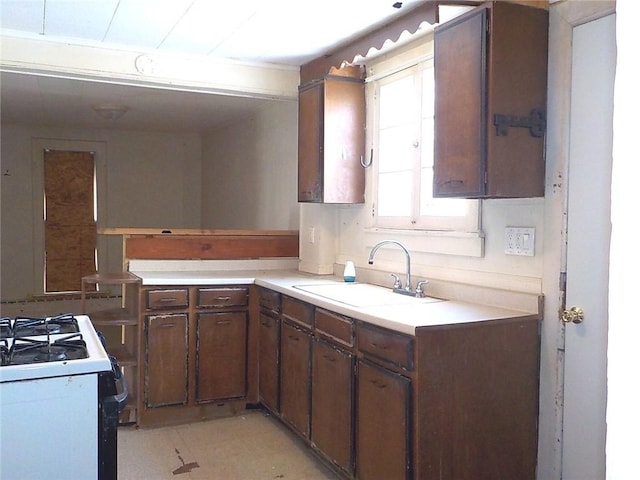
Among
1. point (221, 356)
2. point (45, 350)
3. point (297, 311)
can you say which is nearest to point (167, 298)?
point (221, 356)

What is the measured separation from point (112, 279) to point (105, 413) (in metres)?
1.94

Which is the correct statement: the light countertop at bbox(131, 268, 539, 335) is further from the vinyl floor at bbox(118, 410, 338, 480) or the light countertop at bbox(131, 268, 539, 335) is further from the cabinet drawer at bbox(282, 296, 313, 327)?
the vinyl floor at bbox(118, 410, 338, 480)

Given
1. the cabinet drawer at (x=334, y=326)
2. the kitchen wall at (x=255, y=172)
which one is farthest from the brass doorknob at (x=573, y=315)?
the kitchen wall at (x=255, y=172)

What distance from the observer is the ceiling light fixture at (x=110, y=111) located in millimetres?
5332

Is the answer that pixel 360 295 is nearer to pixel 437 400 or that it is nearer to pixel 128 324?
pixel 437 400

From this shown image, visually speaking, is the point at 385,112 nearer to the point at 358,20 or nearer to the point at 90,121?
the point at 358,20

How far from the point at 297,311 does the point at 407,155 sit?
41.0 inches

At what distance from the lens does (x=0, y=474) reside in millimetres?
1462

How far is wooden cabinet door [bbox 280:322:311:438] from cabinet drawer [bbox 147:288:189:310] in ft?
2.10

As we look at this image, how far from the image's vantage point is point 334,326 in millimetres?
2664

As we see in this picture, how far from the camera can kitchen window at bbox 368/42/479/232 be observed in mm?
2973

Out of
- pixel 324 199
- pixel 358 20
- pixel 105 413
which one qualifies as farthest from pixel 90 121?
pixel 105 413

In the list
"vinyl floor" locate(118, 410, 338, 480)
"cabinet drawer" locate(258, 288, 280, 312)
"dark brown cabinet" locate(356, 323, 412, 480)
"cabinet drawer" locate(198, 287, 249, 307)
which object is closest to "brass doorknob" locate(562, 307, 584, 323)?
"dark brown cabinet" locate(356, 323, 412, 480)

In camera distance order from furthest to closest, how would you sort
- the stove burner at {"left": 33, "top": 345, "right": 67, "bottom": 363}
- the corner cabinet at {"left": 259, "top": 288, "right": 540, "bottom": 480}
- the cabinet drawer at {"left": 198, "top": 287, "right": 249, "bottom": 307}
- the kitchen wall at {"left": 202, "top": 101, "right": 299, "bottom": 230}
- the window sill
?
the kitchen wall at {"left": 202, "top": 101, "right": 299, "bottom": 230}
the cabinet drawer at {"left": 198, "top": 287, "right": 249, "bottom": 307}
the window sill
the corner cabinet at {"left": 259, "top": 288, "right": 540, "bottom": 480}
the stove burner at {"left": 33, "top": 345, "right": 67, "bottom": 363}
